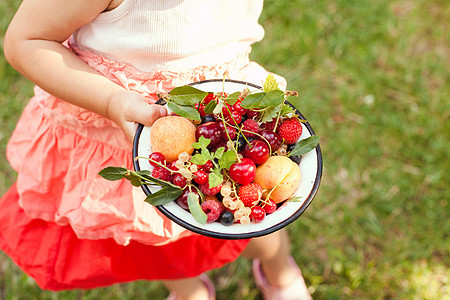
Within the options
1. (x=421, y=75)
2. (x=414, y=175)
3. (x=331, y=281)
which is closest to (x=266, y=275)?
(x=331, y=281)

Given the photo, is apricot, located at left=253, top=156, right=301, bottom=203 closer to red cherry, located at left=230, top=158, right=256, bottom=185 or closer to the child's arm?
red cherry, located at left=230, top=158, right=256, bottom=185

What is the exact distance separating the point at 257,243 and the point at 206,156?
0.63 meters

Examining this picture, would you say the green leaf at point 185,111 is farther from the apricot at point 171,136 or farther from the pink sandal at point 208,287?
the pink sandal at point 208,287

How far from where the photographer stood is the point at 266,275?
1604 mm

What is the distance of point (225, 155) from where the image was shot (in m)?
0.83

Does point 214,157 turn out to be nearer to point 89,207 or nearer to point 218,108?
point 218,108

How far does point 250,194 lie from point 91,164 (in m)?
0.47

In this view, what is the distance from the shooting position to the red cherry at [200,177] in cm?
83

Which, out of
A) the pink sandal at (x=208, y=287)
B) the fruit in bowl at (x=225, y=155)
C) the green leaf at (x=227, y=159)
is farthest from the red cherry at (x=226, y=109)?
the pink sandal at (x=208, y=287)

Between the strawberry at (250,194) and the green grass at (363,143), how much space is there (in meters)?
0.90

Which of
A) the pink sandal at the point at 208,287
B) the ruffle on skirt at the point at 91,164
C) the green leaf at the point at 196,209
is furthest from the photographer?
the pink sandal at the point at 208,287

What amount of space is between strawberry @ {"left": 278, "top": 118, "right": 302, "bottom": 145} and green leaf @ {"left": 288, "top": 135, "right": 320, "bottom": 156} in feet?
0.06

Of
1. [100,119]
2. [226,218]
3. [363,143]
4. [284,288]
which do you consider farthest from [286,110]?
[363,143]

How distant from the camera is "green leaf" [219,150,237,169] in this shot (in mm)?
830
